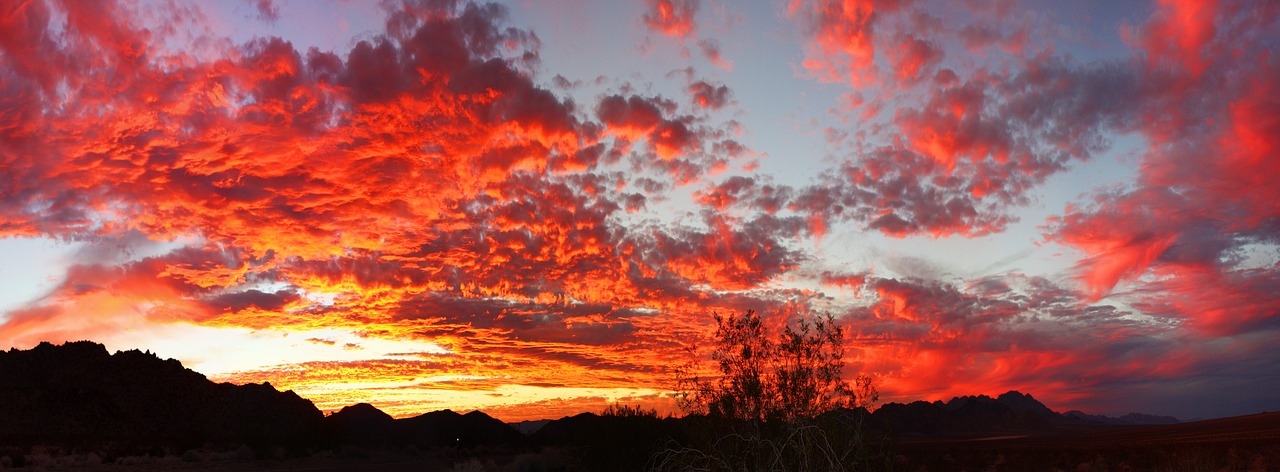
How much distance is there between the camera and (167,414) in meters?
84.2

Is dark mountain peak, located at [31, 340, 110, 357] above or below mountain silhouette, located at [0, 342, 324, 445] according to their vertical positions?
above

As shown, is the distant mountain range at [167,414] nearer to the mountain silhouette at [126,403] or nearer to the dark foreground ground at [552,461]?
the mountain silhouette at [126,403]

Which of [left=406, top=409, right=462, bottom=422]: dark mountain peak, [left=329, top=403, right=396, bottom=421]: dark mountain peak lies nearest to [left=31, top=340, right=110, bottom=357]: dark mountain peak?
[left=329, top=403, right=396, bottom=421]: dark mountain peak

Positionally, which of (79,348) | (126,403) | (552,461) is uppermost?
(79,348)

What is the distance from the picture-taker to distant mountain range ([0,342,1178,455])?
236ft

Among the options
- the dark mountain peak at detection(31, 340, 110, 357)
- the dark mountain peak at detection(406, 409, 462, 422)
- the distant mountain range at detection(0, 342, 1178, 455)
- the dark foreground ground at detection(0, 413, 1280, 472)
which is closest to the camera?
the dark foreground ground at detection(0, 413, 1280, 472)

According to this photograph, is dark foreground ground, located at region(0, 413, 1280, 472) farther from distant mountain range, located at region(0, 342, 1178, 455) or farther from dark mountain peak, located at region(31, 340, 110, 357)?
dark mountain peak, located at region(31, 340, 110, 357)

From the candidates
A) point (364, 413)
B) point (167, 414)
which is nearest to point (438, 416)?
point (364, 413)

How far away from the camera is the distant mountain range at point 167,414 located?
7182 cm

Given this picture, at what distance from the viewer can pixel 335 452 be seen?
6600 centimetres

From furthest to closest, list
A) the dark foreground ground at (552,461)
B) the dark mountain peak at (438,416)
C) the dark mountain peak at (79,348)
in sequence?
1. the dark mountain peak at (438,416)
2. the dark mountain peak at (79,348)
3. the dark foreground ground at (552,461)

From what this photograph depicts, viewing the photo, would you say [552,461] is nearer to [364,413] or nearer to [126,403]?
[126,403]

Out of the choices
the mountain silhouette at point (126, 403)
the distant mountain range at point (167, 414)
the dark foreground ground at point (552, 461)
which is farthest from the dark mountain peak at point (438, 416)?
the dark foreground ground at point (552, 461)

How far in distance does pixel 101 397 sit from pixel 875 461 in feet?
303
